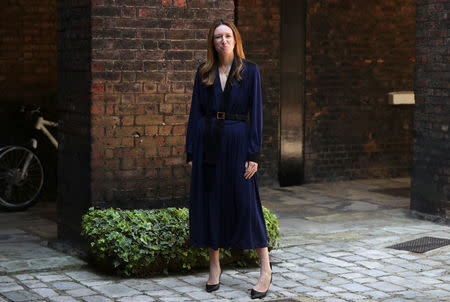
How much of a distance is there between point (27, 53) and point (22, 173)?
146 cm

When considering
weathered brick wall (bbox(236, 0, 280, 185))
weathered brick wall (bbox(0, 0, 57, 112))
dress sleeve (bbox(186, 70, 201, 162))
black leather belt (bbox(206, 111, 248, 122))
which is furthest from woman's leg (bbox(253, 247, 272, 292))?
weathered brick wall (bbox(236, 0, 280, 185))

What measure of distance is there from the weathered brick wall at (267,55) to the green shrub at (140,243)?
4712mm

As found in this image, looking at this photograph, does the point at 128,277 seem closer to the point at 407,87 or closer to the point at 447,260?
the point at 447,260

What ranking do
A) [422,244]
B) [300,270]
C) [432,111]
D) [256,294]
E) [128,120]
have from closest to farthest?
[256,294]
[300,270]
[128,120]
[422,244]
[432,111]

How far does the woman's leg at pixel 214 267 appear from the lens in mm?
5734

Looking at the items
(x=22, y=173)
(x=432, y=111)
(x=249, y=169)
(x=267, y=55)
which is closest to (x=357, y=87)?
(x=267, y=55)

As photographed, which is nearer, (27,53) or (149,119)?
(149,119)

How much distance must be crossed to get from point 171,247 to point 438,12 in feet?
13.4

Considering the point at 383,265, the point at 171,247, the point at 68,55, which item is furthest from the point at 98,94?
the point at 383,265

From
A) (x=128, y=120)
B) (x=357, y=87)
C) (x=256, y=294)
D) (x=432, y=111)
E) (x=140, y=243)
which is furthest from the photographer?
(x=357, y=87)

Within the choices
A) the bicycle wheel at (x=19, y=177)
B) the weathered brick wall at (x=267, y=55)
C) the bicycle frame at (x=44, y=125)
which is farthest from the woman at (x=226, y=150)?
the weathered brick wall at (x=267, y=55)

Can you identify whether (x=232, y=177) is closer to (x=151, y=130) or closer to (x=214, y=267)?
(x=214, y=267)

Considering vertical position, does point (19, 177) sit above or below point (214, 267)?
above

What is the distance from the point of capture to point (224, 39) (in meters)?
5.55
